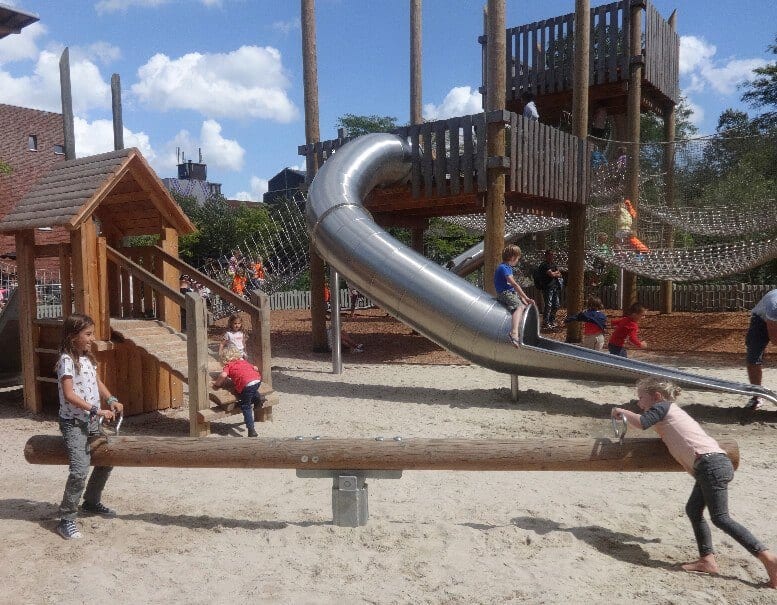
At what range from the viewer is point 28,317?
7.88 meters

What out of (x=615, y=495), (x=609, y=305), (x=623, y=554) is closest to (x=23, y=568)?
(x=623, y=554)

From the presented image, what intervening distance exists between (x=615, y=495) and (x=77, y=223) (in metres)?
5.83

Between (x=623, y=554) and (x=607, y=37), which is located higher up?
(x=607, y=37)

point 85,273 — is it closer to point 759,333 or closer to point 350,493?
point 350,493

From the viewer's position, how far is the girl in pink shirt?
11.6 feet

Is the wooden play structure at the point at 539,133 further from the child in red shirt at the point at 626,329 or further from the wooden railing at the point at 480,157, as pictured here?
the child in red shirt at the point at 626,329

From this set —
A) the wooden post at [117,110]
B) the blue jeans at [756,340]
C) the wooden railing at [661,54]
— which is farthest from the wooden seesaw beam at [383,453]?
the wooden railing at [661,54]

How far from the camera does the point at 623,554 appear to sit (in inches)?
154

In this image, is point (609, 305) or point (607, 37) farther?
point (609, 305)

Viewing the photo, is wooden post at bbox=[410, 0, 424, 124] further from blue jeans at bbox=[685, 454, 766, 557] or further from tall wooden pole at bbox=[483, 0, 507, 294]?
blue jeans at bbox=[685, 454, 766, 557]

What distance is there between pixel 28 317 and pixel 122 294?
109 cm

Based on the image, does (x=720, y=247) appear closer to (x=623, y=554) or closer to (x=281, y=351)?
(x=281, y=351)

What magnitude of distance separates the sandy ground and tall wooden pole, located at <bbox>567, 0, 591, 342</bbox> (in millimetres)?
4900

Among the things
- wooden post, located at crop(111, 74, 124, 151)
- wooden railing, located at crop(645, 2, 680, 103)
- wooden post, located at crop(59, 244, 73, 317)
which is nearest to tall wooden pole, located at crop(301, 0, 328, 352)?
wooden post, located at crop(111, 74, 124, 151)
